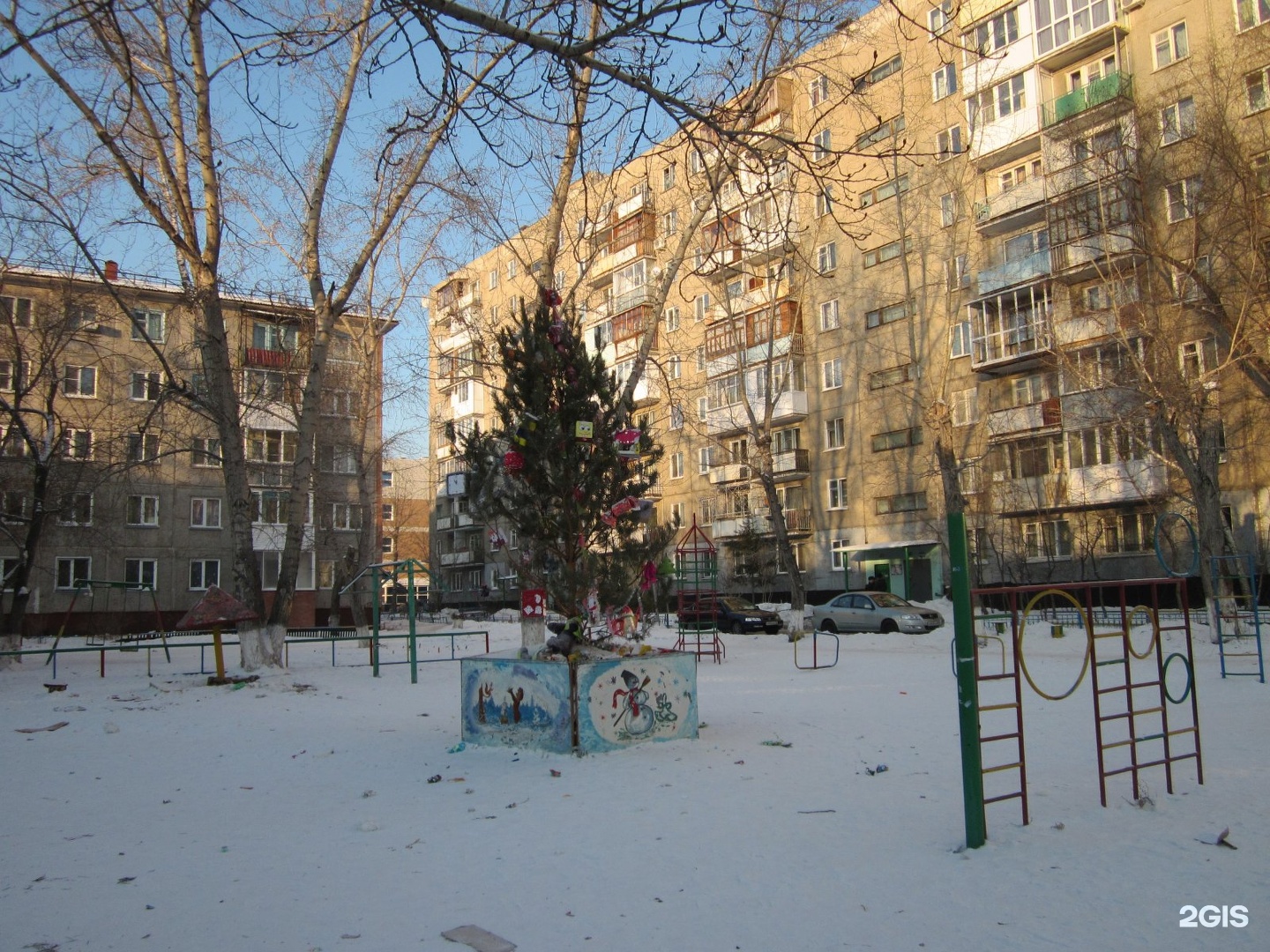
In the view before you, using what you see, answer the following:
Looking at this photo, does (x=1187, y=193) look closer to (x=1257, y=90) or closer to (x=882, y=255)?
(x=1257, y=90)

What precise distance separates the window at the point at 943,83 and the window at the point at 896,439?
12106 mm

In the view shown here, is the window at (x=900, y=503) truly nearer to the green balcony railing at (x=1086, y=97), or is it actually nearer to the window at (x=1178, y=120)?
the green balcony railing at (x=1086, y=97)

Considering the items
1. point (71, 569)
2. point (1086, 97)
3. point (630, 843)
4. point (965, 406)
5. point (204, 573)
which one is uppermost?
point (1086, 97)

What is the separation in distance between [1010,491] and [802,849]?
28.0m

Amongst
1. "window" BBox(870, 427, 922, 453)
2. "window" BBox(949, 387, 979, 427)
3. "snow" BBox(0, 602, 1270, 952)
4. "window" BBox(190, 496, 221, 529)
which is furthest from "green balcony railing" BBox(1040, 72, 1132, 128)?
"window" BBox(190, 496, 221, 529)

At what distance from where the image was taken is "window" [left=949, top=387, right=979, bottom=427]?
3291 centimetres

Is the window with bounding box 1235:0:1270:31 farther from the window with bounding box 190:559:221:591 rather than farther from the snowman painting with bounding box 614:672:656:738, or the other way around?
the window with bounding box 190:559:221:591

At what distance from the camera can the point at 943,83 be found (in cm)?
3344

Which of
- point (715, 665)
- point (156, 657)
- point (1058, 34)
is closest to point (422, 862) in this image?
point (715, 665)

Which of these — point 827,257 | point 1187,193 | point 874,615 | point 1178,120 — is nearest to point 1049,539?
point 874,615

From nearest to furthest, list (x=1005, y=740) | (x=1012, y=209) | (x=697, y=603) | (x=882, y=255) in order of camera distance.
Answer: (x=1005, y=740)
(x=697, y=603)
(x=1012, y=209)
(x=882, y=255)

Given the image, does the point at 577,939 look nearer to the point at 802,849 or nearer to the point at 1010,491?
the point at 802,849

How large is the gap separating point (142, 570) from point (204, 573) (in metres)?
2.30

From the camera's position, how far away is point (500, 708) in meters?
8.45
